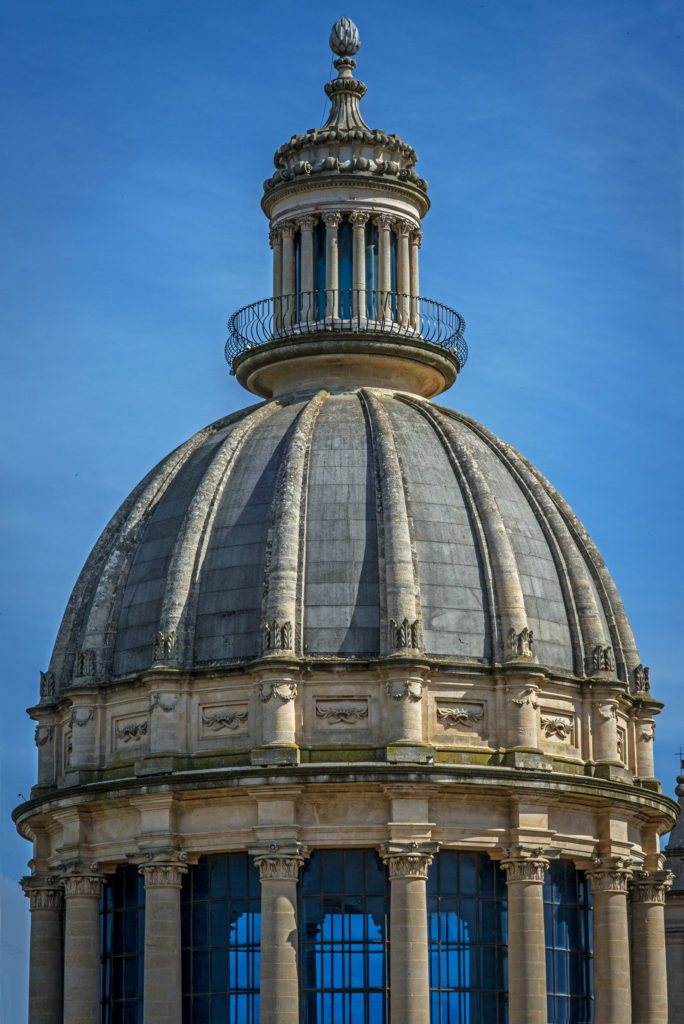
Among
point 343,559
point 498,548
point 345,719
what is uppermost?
point 498,548

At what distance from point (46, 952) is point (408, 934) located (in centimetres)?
1199

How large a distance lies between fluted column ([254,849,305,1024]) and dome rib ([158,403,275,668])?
6556 mm

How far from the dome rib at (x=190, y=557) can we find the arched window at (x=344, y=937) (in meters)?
7.17

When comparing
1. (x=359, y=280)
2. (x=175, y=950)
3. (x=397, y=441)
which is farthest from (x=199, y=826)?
(x=359, y=280)

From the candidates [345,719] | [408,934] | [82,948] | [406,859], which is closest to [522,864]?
[406,859]

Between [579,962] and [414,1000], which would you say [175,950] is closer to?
[414,1000]

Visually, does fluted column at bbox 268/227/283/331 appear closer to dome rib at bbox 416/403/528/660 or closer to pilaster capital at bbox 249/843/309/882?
dome rib at bbox 416/403/528/660

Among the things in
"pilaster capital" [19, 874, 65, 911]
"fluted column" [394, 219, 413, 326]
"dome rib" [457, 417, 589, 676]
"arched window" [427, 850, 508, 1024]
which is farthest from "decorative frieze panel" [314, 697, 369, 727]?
"fluted column" [394, 219, 413, 326]

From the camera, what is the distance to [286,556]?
70.9 meters

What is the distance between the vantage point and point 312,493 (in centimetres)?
Result: 7288

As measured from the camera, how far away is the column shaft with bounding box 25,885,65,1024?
2874 inches

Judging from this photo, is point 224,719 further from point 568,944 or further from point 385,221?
point 385,221

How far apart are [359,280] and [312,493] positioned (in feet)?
29.6

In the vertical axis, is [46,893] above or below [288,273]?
below
